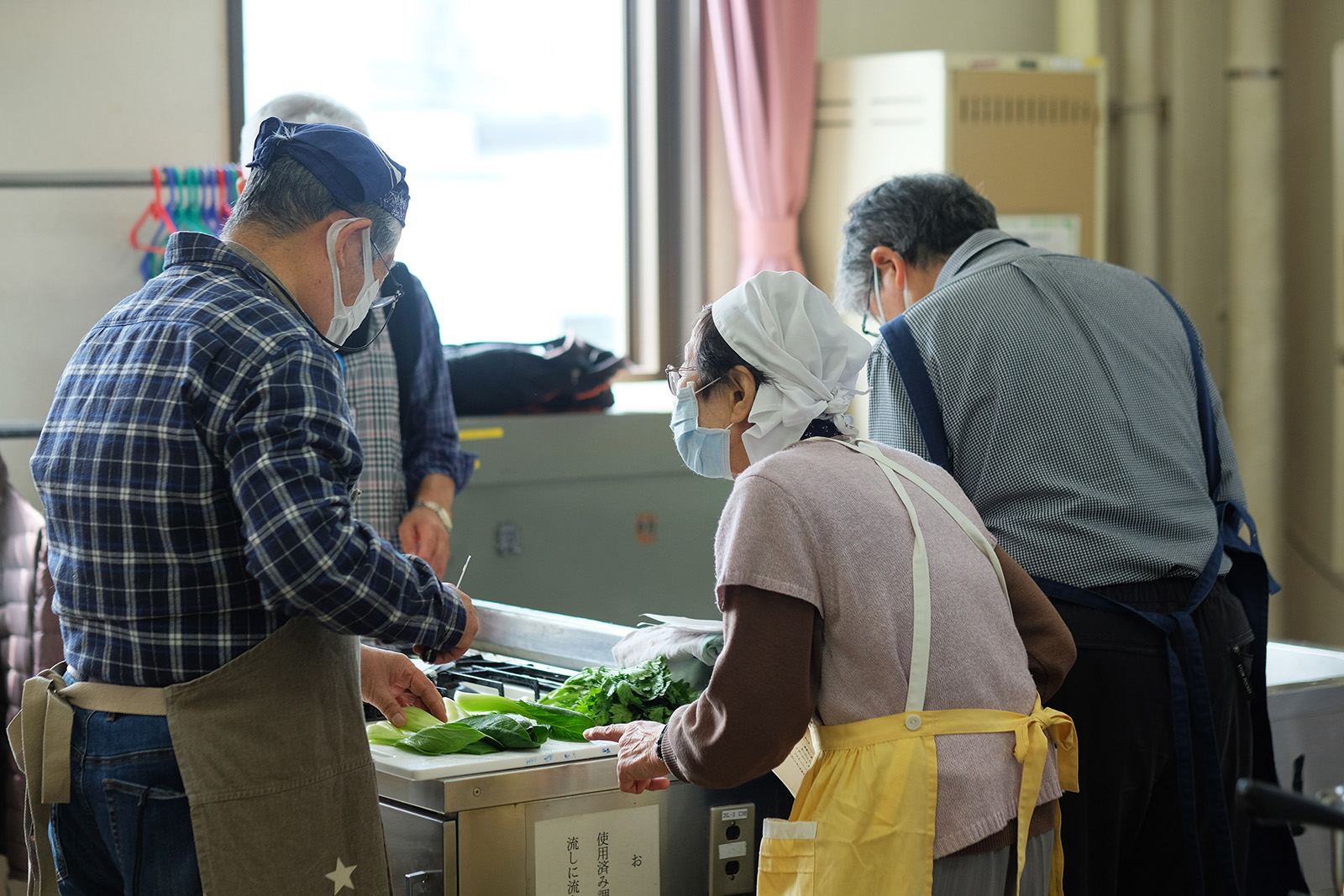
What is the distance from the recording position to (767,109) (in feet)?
12.2

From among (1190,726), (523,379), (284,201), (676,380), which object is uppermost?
(284,201)

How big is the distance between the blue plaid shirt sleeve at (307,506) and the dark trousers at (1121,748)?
0.96 meters

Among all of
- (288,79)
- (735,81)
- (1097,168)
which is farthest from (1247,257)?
(288,79)

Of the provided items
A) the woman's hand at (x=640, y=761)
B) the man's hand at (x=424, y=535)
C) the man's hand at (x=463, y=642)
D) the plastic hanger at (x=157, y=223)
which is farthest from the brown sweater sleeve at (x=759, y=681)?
the plastic hanger at (x=157, y=223)

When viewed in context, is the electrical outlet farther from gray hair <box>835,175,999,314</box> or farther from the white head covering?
gray hair <box>835,175,999,314</box>

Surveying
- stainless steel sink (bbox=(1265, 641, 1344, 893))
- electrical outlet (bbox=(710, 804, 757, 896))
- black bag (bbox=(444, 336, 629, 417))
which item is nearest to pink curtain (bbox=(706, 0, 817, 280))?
black bag (bbox=(444, 336, 629, 417))

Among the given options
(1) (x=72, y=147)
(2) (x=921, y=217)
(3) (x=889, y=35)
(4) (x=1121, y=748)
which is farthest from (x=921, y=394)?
(3) (x=889, y=35)

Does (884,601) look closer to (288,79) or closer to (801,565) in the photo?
(801,565)

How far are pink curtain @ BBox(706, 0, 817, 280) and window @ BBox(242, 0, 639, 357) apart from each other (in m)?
0.35

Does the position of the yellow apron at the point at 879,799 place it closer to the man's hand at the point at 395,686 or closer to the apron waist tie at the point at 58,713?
the man's hand at the point at 395,686

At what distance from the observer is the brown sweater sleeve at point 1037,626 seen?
1.47m

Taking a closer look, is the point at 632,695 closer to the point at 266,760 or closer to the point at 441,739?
the point at 441,739

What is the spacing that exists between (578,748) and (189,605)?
52 centimetres

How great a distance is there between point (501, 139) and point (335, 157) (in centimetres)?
253
